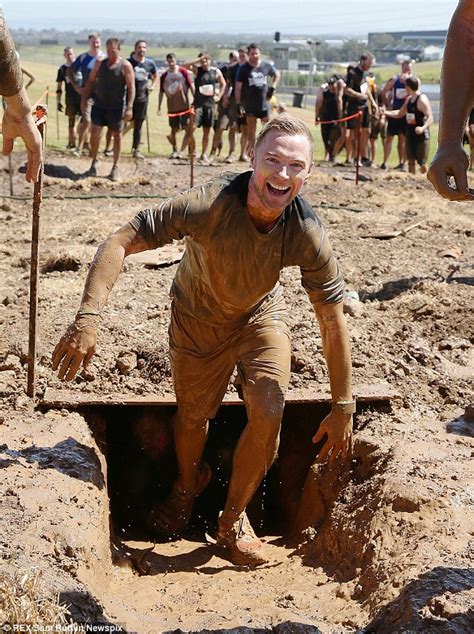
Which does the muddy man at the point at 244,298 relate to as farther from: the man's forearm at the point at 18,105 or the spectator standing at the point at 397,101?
the spectator standing at the point at 397,101

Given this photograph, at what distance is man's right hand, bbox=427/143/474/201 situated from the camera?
411cm

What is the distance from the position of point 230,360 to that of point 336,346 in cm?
78

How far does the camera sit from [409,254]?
11406 mm

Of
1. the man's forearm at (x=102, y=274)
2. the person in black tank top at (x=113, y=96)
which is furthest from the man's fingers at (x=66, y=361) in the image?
the person in black tank top at (x=113, y=96)

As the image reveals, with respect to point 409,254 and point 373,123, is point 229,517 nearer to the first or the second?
point 409,254

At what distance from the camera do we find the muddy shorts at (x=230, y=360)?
5656mm

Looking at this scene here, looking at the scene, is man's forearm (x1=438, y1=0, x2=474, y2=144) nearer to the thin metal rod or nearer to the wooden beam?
the thin metal rod

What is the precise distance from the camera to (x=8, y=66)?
5.12 meters

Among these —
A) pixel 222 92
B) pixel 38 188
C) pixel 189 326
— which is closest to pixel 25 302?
pixel 38 188

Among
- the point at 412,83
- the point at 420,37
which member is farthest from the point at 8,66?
the point at 420,37

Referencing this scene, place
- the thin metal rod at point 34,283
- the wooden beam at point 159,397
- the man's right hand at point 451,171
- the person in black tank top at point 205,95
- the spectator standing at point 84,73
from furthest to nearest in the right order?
the person in black tank top at point 205,95 → the spectator standing at point 84,73 → the wooden beam at point 159,397 → the thin metal rod at point 34,283 → the man's right hand at point 451,171

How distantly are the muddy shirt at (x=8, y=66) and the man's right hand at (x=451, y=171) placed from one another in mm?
2196

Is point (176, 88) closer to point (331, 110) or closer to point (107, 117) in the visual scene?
point (107, 117)

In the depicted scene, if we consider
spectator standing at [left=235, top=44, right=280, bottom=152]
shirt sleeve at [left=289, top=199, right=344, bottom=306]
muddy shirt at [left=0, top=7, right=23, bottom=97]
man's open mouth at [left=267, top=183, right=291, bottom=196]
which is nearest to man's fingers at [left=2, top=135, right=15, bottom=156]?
muddy shirt at [left=0, top=7, right=23, bottom=97]
